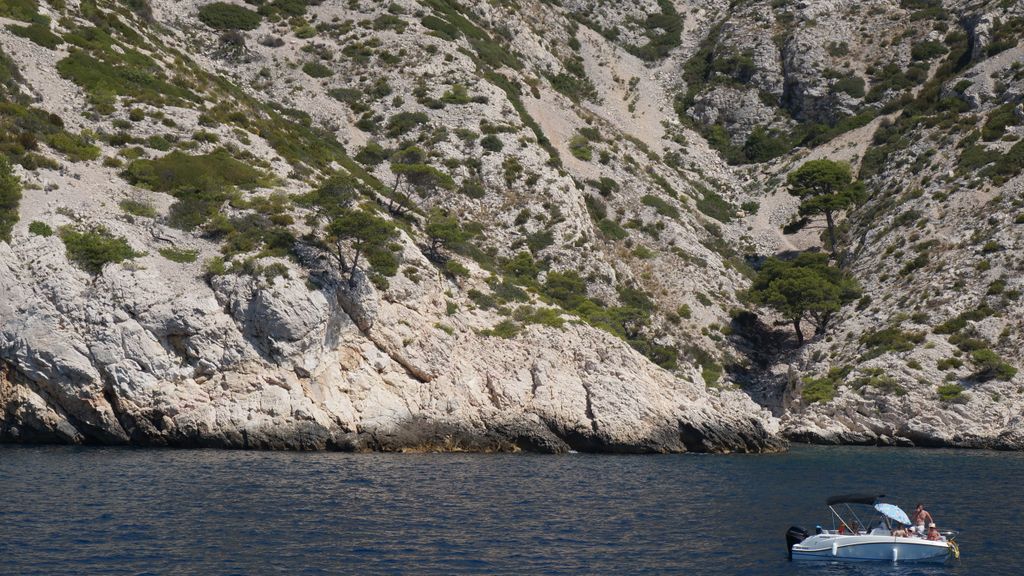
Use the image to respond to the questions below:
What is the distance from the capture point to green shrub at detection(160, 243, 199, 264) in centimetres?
4794

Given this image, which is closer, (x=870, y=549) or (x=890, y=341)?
(x=870, y=549)

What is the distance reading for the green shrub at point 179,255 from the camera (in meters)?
47.9

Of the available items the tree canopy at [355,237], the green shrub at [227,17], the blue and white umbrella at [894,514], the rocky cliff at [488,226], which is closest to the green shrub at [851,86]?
the rocky cliff at [488,226]

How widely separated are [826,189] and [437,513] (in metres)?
71.4

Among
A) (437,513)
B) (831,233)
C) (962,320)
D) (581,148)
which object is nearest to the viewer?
(437,513)

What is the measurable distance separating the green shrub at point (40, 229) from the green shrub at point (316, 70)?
45069 millimetres

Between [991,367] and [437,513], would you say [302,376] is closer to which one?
[437,513]

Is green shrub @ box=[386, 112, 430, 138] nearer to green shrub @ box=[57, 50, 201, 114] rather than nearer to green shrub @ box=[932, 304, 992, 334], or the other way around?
green shrub @ box=[57, 50, 201, 114]

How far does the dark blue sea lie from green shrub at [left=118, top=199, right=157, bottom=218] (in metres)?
14.8

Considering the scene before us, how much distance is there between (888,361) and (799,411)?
23.9ft

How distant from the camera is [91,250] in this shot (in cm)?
Result: 4453

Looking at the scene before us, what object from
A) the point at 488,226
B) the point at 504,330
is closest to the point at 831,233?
the point at 488,226

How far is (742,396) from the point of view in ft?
219

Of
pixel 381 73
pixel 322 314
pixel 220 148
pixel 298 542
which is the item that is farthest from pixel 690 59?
pixel 298 542
